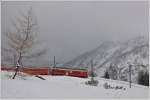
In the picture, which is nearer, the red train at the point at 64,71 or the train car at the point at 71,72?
the red train at the point at 64,71

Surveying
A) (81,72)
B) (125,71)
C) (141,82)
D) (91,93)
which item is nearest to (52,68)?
(81,72)

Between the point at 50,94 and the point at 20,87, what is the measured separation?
1.93 m

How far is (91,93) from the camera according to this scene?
58.2 ft

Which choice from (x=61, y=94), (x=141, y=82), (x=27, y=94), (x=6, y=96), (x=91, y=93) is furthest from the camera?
(x=141, y=82)

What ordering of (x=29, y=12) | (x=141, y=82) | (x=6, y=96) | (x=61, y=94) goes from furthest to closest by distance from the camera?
(x=141, y=82) → (x=29, y=12) → (x=61, y=94) → (x=6, y=96)

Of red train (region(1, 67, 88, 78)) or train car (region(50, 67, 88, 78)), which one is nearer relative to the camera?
red train (region(1, 67, 88, 78))

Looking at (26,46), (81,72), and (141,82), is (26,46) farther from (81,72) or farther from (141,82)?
(141,82)

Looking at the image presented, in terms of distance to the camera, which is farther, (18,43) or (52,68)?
(52,68)

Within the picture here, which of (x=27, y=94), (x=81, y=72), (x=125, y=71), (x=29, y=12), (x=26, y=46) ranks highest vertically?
(x=29, y=12)

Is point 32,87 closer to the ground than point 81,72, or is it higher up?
higher up

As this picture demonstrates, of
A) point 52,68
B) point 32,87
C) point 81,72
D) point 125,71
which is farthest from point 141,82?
point 125,71

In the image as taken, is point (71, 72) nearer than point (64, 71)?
No

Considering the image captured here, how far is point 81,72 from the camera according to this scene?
64.1 meters

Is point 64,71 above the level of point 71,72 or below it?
above
